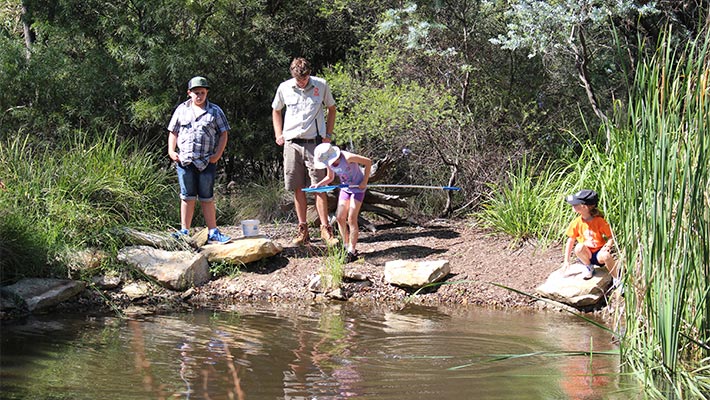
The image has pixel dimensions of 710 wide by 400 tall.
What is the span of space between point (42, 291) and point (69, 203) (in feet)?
4.41

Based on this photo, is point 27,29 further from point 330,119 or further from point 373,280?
point 373,280

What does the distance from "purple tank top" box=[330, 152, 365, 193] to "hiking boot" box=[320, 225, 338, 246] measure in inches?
21.6

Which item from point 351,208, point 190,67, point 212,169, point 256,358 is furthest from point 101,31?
point 256,358

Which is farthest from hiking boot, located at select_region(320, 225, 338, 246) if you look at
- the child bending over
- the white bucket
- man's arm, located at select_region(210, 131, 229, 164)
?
man's arm, located at select_region(210, 131, 229, 164)

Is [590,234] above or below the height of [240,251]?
above

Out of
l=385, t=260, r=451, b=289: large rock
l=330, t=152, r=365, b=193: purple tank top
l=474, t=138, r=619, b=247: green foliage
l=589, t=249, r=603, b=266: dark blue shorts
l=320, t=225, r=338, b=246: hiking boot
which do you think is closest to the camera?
l=589, t=249, r=603, b=266: dark blue shorts

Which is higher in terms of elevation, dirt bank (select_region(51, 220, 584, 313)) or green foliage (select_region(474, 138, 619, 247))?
green foliage (select_region(474, 138, 619, 247))

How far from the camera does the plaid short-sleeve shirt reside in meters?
8.18

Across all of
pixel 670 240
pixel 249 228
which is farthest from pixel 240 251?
pixel 670 240

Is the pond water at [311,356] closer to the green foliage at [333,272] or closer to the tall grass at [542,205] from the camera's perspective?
the green foliage at [333,272]

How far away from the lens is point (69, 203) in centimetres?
831

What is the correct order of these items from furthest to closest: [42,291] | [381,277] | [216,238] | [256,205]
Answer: [256,205]
[216,238]
[381,277]
[42,291]

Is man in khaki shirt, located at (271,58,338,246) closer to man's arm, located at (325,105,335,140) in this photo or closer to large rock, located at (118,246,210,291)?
man's arm, located at (325,105,335,140)

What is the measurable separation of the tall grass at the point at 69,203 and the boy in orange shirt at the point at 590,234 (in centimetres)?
399
